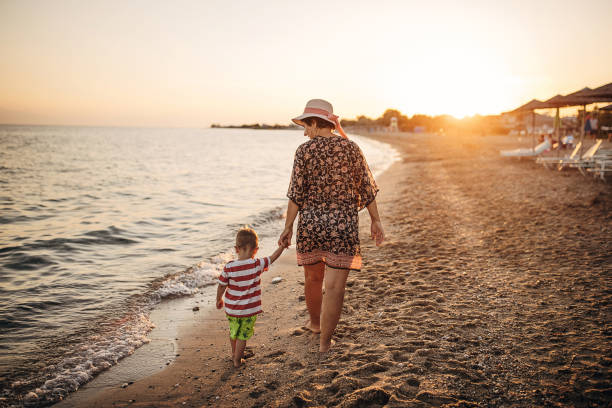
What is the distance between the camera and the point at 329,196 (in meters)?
2.54

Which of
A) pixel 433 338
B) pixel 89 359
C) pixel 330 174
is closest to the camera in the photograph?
pixel 330 174

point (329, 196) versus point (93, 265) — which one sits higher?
point (329, 196)

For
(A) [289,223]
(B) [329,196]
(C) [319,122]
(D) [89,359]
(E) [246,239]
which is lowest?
(D) [89,359]

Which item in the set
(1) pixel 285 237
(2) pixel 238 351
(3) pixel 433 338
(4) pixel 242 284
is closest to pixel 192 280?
(2) pixel 238 351

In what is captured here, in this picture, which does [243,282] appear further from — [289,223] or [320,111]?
[320,111]

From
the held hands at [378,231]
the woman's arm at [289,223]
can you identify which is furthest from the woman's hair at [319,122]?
the held hands at [378,231]

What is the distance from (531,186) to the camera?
34.0 ft

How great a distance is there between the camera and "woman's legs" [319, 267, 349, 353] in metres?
2.61

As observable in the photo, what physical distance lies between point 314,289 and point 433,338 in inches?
42.2

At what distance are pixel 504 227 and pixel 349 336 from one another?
475cm

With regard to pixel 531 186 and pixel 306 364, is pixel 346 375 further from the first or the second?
pixel 531 186

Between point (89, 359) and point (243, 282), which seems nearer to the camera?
point (243, 282)

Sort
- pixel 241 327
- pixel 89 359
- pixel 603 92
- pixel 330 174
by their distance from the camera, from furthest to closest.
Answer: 1. pixel 603 92
2. pixel 89 359
3. pixel 241 327
4. pixel 330 174

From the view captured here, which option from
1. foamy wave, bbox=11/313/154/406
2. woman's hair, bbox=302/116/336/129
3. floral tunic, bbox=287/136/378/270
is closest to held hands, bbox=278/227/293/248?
floral tunic, bbox=287/136/378/270
